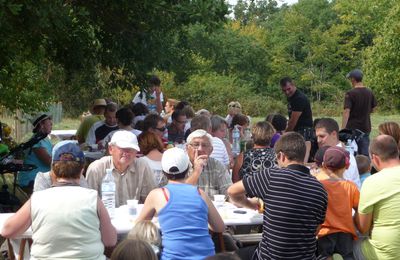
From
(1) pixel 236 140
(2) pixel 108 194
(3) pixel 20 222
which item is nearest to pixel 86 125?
(1) pixel 236 140

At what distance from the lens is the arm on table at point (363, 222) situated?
4492 mm

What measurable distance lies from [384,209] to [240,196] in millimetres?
992

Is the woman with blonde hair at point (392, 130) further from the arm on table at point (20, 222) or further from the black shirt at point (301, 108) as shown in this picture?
the arm on table at point (20, 222)

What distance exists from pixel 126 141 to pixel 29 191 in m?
2.75

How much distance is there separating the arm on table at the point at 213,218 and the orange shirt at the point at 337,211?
0.75m

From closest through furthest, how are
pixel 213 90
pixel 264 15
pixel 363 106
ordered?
1. pixel 363 106
2. pixel 213 90
3. pixel 264 15

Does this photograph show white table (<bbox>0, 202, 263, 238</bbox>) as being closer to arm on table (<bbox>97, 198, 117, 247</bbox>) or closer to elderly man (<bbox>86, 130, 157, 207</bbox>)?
elderly man (<bbox>86, 130, 157, 207</bbox>)

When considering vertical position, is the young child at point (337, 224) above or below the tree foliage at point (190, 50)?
below

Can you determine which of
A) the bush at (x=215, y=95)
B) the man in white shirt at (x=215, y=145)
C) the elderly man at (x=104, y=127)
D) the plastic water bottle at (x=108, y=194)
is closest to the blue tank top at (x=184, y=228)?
the plastic water bottle at (x=108, y=194)

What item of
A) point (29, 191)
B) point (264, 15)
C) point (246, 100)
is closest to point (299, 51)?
point (246, 100)

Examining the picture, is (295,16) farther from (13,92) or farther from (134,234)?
(134,234)

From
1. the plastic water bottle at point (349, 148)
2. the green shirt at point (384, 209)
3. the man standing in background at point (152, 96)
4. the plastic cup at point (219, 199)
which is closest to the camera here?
the green shirt at point (384, 209)

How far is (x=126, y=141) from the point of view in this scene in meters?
5.30

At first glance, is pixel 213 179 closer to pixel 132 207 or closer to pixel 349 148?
pixel 132 207
